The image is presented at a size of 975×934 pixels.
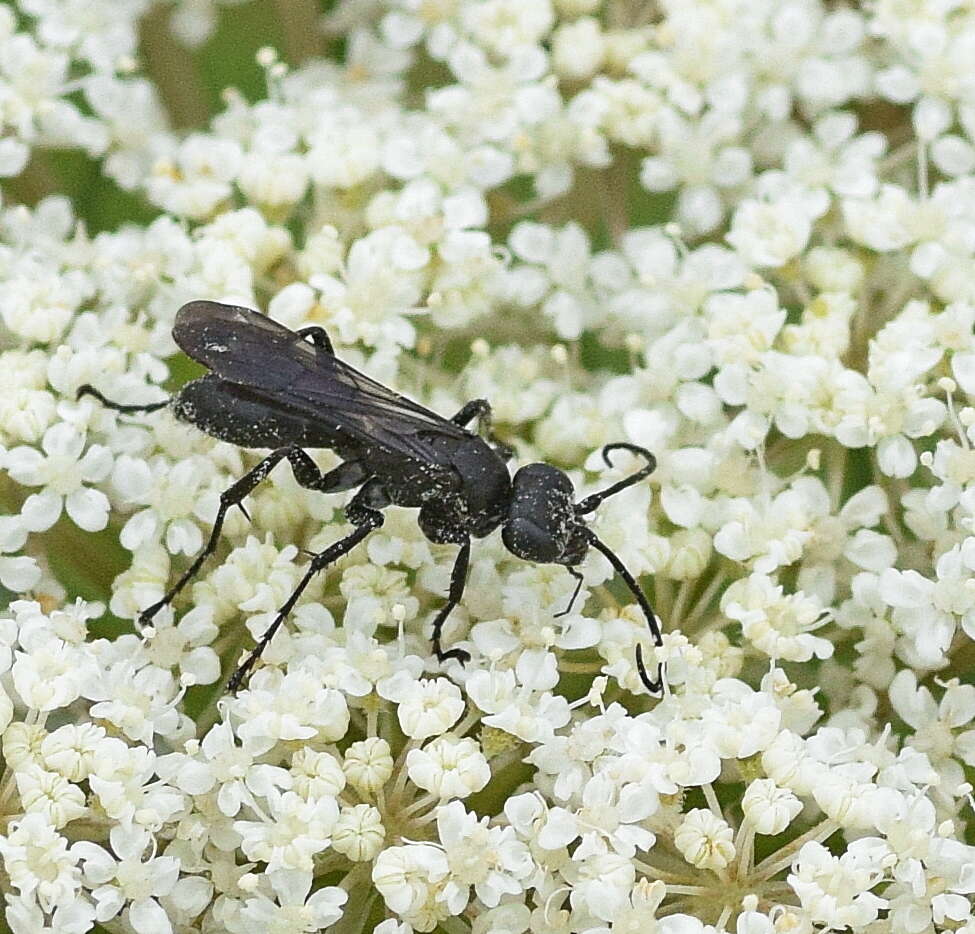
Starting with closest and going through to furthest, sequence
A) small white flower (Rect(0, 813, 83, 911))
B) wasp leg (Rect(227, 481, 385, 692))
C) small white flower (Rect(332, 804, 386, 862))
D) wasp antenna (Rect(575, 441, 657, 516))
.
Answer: small white flower (Rect(0, 813, 83, 911))
small white flower (Rect(332, 804, 386, 862))
wasp leg (Rect(227, 481, 385, 692))
wasp antenna (Rect(575, 441, 657, 516))

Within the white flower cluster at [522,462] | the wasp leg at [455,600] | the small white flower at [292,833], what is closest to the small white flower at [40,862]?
the white flower cluster at [522,462]

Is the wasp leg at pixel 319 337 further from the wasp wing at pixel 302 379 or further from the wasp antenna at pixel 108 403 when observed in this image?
the wasp antenna at pixel 108 403

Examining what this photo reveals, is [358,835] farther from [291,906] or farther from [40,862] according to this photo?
[40,862]

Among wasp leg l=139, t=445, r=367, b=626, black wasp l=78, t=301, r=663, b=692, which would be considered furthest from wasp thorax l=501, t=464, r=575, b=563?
wasp leg l=139, t=445, r=367, b=626

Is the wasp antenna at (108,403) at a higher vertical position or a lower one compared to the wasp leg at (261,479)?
higher

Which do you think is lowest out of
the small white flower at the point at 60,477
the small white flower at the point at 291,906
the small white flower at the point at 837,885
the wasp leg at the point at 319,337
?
the small white flower at the point at 837,885

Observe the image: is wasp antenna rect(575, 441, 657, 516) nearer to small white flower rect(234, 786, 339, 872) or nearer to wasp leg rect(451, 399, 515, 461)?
wasp leg rect(451, 399, 515, 461)

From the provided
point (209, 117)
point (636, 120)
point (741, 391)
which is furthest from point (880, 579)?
point (209, 117)
